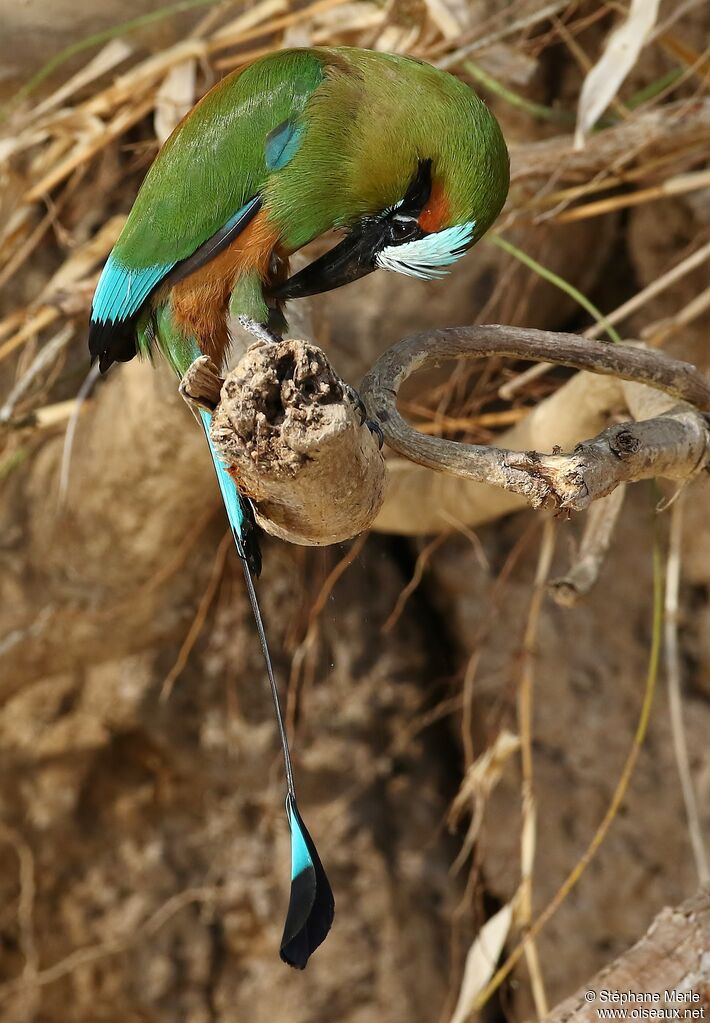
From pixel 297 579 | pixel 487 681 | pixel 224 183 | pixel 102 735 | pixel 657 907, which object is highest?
pixel 224 183

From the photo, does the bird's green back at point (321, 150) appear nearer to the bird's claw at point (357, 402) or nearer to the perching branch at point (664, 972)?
the bird's claw at point (357, 402)

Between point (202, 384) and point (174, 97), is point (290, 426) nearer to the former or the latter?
point (202, 384)

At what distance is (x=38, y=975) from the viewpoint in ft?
7.29

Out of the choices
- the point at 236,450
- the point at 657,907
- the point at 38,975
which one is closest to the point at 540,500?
the point at 236,450

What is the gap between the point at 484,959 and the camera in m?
1.68

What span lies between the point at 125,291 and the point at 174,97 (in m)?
0.60

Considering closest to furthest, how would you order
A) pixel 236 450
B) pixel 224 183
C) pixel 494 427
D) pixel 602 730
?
pixel 236 450, pixel 224 183, pixel 494 427, pixel 602 730

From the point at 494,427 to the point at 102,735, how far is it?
1036 mm

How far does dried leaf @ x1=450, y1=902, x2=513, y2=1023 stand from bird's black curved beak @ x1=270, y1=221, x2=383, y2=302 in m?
0.99

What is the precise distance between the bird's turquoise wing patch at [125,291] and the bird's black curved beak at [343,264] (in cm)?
18

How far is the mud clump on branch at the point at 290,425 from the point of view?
2.92 ft

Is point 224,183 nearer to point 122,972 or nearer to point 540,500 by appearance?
point 540,500

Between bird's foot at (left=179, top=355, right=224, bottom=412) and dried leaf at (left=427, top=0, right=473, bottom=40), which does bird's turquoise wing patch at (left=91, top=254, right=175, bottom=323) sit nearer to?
bird's foot at (left=179, top=355, right=224, bottom=412)

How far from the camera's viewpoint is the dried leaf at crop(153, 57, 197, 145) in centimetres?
188
